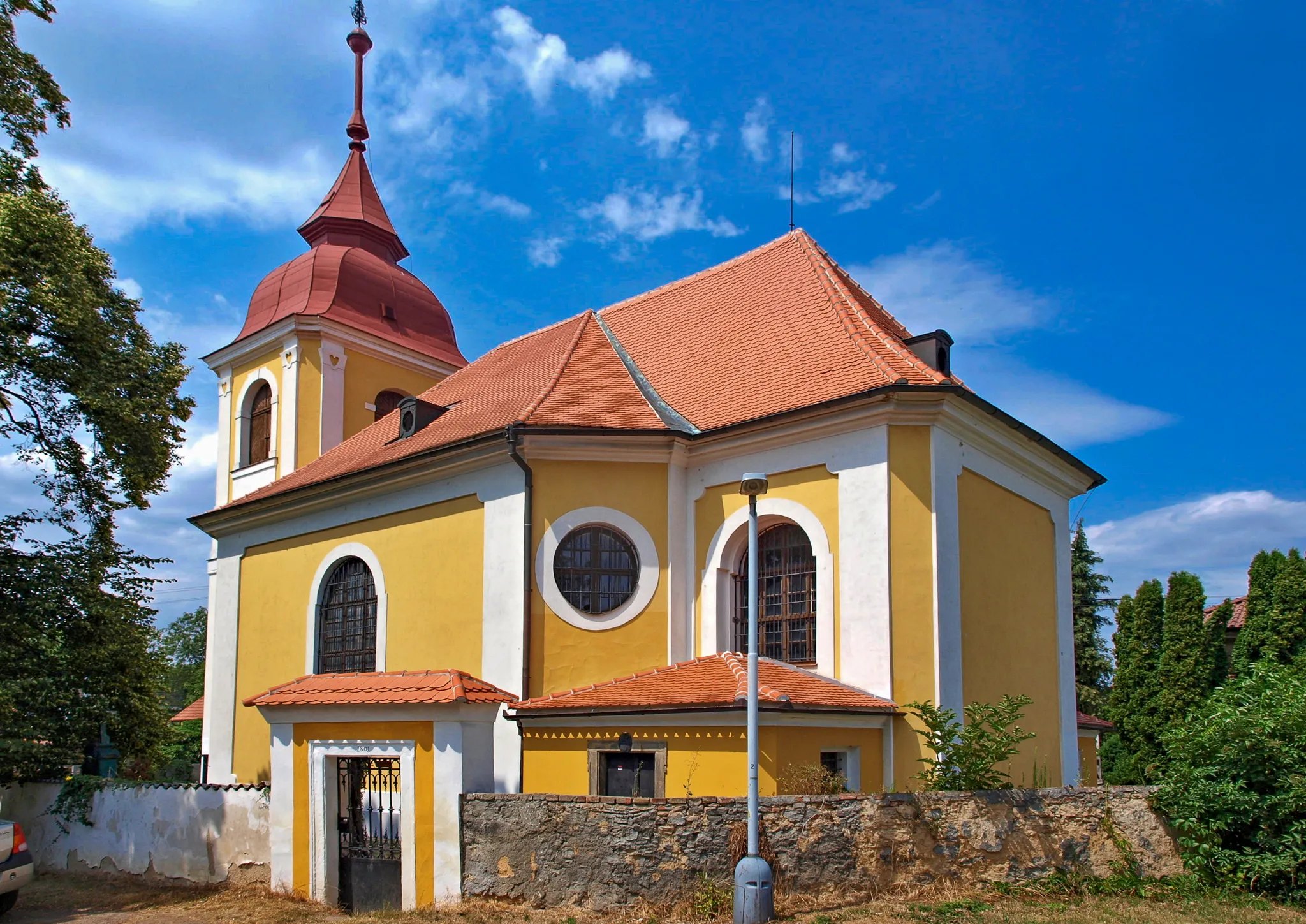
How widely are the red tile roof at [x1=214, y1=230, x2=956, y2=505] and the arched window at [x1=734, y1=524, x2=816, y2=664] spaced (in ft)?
5.92

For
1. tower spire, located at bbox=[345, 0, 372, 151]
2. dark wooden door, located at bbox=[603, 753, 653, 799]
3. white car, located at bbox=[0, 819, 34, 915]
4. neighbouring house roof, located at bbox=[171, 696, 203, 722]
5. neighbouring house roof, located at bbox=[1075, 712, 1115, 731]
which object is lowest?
neighbouring house roof, located at bbox=[171, 696, 203, 722]

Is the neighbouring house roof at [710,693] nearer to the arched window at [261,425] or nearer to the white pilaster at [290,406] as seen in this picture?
the white pilaster at [290,406]

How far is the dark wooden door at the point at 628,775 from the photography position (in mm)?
12094

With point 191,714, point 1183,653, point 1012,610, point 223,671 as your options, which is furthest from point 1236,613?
point 191,714

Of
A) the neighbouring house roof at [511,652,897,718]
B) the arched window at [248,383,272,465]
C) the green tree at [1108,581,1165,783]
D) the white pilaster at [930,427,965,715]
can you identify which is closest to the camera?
→ the neighbouring house roof at [511,652,897,718]

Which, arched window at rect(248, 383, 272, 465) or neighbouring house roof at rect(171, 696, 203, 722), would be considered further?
neighbouring house roof at rect(171, 696, 203, 722)

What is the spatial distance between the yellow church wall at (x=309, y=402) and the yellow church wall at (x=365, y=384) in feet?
2.09

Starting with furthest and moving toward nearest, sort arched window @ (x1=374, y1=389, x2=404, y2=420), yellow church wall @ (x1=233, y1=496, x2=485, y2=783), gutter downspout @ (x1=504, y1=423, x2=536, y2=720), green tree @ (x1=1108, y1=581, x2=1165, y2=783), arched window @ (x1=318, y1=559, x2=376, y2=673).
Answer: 1. green tree @ (x1=1108, y1=581, x2=1165, y2=783)
2. arched window @ (x1=374, y1=389, x2=404, y2=420)
3. arched window @ (x1=318, y1=559, x2=376, y2=673)
4. yellow church wall @ (x1=233, y1=496, x2=485, y2=783)
5. gutter downspout @ (x1=504, y1=423, x2=536, y2=720)

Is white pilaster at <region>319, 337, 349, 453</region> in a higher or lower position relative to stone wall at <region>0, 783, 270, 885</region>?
higher

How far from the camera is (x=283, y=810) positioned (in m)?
12.7

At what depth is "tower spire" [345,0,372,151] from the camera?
90.7 ft

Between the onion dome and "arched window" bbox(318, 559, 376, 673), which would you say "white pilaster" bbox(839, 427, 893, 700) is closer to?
"arched window" bbox(318, 559, 376, 673)

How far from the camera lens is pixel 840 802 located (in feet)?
31.6

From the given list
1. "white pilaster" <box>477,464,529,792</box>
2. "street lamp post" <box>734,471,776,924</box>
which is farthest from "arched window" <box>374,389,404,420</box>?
"street lamp post" <box>734,471,776,924</box>
